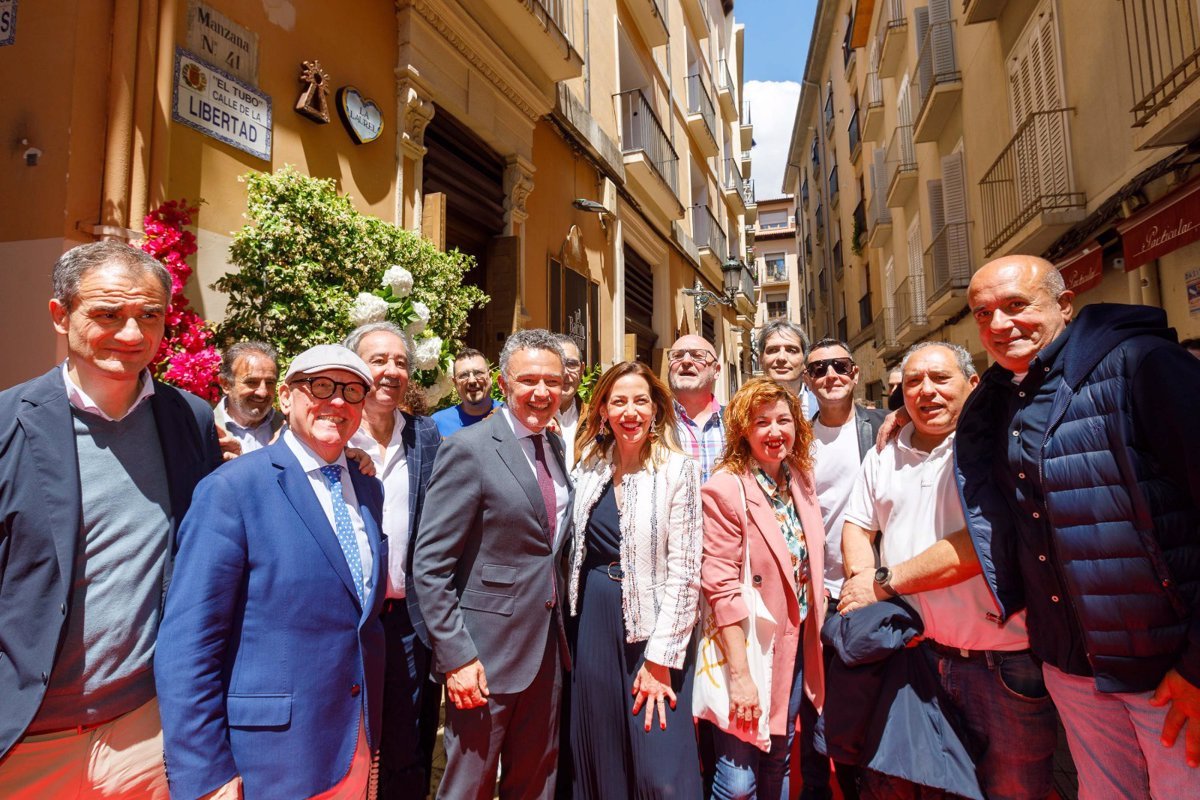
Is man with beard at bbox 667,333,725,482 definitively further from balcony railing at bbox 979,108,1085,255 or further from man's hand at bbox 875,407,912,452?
balcony railing at bbox 979,108,1085,255

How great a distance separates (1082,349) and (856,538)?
108 cm

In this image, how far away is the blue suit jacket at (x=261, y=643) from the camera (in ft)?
5.23

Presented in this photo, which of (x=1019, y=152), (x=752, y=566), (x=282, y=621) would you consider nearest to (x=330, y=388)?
(x=282, y=621)

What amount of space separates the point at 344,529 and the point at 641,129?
10.9m

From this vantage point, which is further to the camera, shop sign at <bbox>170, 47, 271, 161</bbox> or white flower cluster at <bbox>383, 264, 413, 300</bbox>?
shop sign at <bbox>170, 47, 271, 161</bbox>

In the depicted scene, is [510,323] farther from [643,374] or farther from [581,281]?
[643,374]

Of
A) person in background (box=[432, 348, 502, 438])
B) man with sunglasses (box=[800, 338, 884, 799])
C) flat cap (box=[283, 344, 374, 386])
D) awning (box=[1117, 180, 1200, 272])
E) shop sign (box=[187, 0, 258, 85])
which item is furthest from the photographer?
awning (box=[1117, 180, 1200, 272])

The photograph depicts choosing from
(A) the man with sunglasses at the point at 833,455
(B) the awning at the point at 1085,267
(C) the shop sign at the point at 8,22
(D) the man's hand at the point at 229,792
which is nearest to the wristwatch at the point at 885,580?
(A) the man with sunglasses at the point at 833,455

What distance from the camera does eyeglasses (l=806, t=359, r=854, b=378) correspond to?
3.23 m

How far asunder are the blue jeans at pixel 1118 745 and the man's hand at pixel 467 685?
1.84 meters

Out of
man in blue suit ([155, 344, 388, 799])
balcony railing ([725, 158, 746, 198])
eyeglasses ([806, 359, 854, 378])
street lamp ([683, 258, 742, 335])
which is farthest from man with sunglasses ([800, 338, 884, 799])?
balcony railing ([725, 158, 746, 198])

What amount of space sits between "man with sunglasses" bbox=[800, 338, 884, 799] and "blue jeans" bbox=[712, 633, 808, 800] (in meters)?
0.28

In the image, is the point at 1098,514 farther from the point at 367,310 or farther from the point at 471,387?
the point at 471,387

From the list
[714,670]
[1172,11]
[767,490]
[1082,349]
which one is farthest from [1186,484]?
[1172,11]
